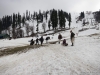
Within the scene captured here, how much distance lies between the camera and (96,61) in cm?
1195

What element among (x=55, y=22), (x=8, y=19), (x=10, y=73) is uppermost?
(x=8, y=19)

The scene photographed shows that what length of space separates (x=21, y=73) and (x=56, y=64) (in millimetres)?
2813

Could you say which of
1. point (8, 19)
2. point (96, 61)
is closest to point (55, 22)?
point (96, 61)

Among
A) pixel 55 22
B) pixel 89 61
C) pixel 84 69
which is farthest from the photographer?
pixel 55 22

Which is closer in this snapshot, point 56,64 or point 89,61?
point 56,64

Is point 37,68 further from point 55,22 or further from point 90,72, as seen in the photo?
point 55,22

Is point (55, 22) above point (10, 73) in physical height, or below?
above

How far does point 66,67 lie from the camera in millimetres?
9672

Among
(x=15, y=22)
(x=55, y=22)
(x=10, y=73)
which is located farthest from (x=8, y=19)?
(x=10, y=73)

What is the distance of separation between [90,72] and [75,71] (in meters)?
1.06

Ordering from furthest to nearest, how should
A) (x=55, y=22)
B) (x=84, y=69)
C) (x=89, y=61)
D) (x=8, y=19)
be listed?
(x=8, y=19)
(x=55, y=22)
(x=89, y=61)
(x=84, y=69)

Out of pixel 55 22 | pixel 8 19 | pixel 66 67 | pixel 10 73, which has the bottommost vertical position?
pixel 10 73

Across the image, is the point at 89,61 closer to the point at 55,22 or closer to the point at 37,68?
the point at 37,68

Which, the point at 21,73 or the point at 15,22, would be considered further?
the point at 15,22
